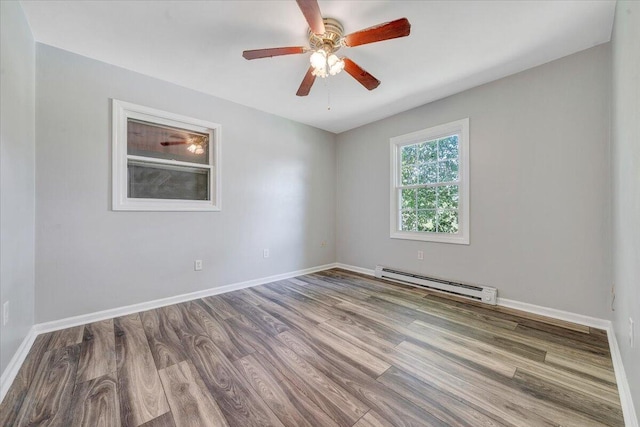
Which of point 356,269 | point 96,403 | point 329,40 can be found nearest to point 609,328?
point 356,269

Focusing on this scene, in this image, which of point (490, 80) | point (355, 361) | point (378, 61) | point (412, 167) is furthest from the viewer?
point (412, 167)

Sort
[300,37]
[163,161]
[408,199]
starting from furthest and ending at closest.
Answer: [408,199]
[163,161]
[300,37]

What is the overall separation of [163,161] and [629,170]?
3.80 metres

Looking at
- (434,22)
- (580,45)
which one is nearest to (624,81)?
(580,45)

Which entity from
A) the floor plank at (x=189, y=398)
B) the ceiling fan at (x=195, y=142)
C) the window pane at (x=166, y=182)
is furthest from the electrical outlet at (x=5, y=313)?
the ceiling fan at (x=195, y=142)

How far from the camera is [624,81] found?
1.54 meters

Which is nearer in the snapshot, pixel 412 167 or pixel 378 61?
pixel 378 61

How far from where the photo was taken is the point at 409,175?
3.70 meters

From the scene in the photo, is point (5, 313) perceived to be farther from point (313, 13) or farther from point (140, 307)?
point (313, 13)

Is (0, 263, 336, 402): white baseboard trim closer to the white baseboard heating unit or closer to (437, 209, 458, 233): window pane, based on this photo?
the white baseboard heating unit

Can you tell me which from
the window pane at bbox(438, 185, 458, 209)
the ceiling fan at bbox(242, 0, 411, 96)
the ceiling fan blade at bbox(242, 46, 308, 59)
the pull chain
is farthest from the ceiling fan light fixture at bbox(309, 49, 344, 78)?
the window pane at bbox(438, 185, 458, 209)

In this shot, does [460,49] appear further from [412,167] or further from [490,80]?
[412,167]

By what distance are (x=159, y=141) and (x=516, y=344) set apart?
3942mm

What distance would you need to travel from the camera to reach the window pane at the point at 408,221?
364 cm
